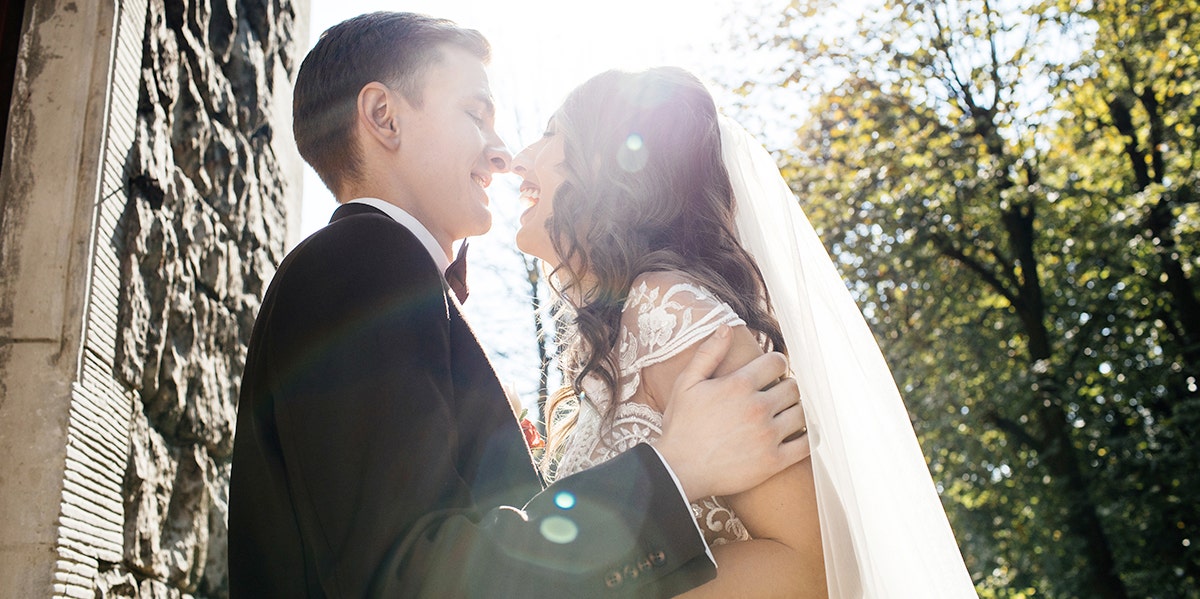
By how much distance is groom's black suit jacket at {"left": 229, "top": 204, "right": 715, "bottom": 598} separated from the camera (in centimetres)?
145

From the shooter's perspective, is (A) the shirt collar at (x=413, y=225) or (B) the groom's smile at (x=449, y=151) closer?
(A) the shirt collar at (x=413, y=225)

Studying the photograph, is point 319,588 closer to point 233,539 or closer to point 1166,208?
Answer: point 233,539

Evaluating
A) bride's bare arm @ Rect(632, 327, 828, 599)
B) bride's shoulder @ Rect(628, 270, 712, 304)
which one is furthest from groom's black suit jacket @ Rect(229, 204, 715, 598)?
bride's shoulder @ Rect(628, 270, 712, 304)

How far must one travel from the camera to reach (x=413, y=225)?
213 centimetres

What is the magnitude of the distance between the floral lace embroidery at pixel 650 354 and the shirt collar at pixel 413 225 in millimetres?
443

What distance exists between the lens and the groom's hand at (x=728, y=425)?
5.68ft

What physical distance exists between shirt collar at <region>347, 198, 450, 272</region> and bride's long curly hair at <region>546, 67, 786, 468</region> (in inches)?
17.1

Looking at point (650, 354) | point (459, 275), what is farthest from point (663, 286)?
point (459, 275)

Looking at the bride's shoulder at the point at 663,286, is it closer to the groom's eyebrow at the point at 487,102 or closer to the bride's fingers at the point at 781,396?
the bride's fingers at the point at 781,396

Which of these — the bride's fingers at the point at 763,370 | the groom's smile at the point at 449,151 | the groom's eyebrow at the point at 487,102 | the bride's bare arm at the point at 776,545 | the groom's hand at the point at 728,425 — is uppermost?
the groom's eyebrow at the point at 487,102

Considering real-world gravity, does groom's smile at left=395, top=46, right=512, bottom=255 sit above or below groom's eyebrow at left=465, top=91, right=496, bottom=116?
below

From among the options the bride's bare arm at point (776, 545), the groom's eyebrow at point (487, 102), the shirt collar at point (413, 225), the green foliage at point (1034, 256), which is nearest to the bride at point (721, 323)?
the bride's bare arm at point (776, 545)

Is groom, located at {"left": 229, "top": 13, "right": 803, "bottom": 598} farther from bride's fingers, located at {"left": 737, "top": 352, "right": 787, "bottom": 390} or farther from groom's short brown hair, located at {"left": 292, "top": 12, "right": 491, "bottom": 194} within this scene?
groom's short brown hair, located at {"left": 292, "top": 12, "right": 491, "bottom": 194}

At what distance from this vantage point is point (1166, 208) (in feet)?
37.0
